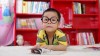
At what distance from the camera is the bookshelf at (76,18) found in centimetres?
342

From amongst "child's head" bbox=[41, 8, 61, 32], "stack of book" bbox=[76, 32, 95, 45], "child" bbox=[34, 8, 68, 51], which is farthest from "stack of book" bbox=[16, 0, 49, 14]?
"child's head" bbox=[41, 8, 61, 32]

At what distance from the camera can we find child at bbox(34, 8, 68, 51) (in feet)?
4.50

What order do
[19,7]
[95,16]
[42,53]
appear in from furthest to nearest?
[95,16] < [19,7] < [42,53]

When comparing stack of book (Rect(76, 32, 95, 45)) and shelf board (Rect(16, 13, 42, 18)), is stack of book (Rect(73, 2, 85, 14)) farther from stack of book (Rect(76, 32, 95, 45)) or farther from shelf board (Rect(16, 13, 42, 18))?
shelf board (Rect(16, 13, 42, 18))

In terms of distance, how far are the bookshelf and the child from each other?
1733 mm

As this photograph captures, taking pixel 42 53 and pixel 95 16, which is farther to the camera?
pixel 95 16

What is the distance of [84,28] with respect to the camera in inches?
137

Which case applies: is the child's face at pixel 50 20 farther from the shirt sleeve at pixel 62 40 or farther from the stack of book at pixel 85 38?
the stack of book at pixel 85 38

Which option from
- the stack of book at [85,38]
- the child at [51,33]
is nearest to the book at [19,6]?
the stack of book at [85,38]

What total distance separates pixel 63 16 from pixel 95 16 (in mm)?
571

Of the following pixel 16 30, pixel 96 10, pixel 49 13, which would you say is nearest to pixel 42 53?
pixel 49 13

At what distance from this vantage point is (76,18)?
3.61m

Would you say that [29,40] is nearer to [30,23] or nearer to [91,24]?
[30,23]

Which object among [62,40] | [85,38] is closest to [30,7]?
[85,38]
